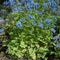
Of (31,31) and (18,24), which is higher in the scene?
(18,24)

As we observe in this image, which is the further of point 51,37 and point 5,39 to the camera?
point 5,39

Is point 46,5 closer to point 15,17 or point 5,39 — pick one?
point 15,17

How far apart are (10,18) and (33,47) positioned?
2.22ft

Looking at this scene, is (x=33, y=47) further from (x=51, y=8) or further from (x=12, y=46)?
(x=51, y=8)

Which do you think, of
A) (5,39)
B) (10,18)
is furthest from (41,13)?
(5,39)

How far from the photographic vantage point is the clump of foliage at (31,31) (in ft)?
13.5

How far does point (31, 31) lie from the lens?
408 centimetres

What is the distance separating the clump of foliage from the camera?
4.11 metres

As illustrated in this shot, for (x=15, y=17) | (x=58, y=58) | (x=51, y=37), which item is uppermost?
(x=15, y=17)

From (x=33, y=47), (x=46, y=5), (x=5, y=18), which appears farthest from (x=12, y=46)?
(x=46, y=5)

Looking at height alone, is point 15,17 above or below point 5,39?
above

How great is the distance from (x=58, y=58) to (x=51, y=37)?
1.26 ft

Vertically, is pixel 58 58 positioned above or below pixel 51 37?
below

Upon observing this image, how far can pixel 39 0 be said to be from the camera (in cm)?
441
